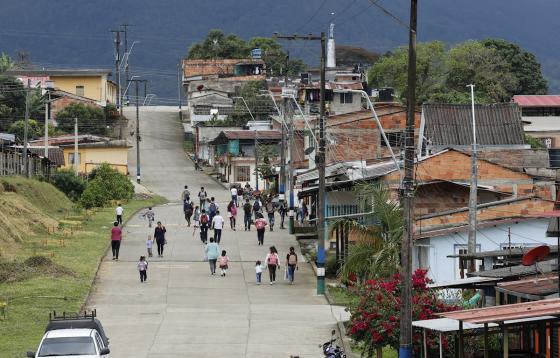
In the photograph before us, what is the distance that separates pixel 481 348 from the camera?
26844 mm

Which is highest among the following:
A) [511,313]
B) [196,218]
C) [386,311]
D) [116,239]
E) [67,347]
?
[196,218]

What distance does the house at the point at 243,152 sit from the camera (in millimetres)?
98562

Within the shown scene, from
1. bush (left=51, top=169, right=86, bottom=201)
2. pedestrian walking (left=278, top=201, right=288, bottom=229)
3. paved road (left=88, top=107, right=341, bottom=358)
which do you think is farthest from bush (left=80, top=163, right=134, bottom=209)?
paved road (left=88, top=107, right=341, bottom=358)

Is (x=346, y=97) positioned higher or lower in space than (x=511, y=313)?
higher

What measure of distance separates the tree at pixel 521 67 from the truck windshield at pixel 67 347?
102116 millimetres

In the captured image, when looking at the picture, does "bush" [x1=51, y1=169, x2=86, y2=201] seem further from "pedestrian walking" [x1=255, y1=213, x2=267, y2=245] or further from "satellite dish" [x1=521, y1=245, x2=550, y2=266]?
"satellite dish" [x1=521, y1=245, x2=550, y2=266]

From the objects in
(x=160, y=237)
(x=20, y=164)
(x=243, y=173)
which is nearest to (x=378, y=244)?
(x=160, y=237)

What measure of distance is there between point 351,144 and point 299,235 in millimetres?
12747

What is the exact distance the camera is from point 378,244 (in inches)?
1481

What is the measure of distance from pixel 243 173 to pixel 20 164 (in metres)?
24.8

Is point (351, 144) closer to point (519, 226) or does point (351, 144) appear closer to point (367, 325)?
point (519, 226)

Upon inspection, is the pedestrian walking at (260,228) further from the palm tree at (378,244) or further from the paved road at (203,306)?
the palm tree at (378,244)

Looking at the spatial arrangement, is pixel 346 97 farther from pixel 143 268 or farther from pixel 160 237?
pixel 143 268

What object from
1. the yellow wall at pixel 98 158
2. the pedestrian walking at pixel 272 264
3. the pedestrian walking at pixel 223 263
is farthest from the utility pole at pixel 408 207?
the yellow wall at pixel 98 158
